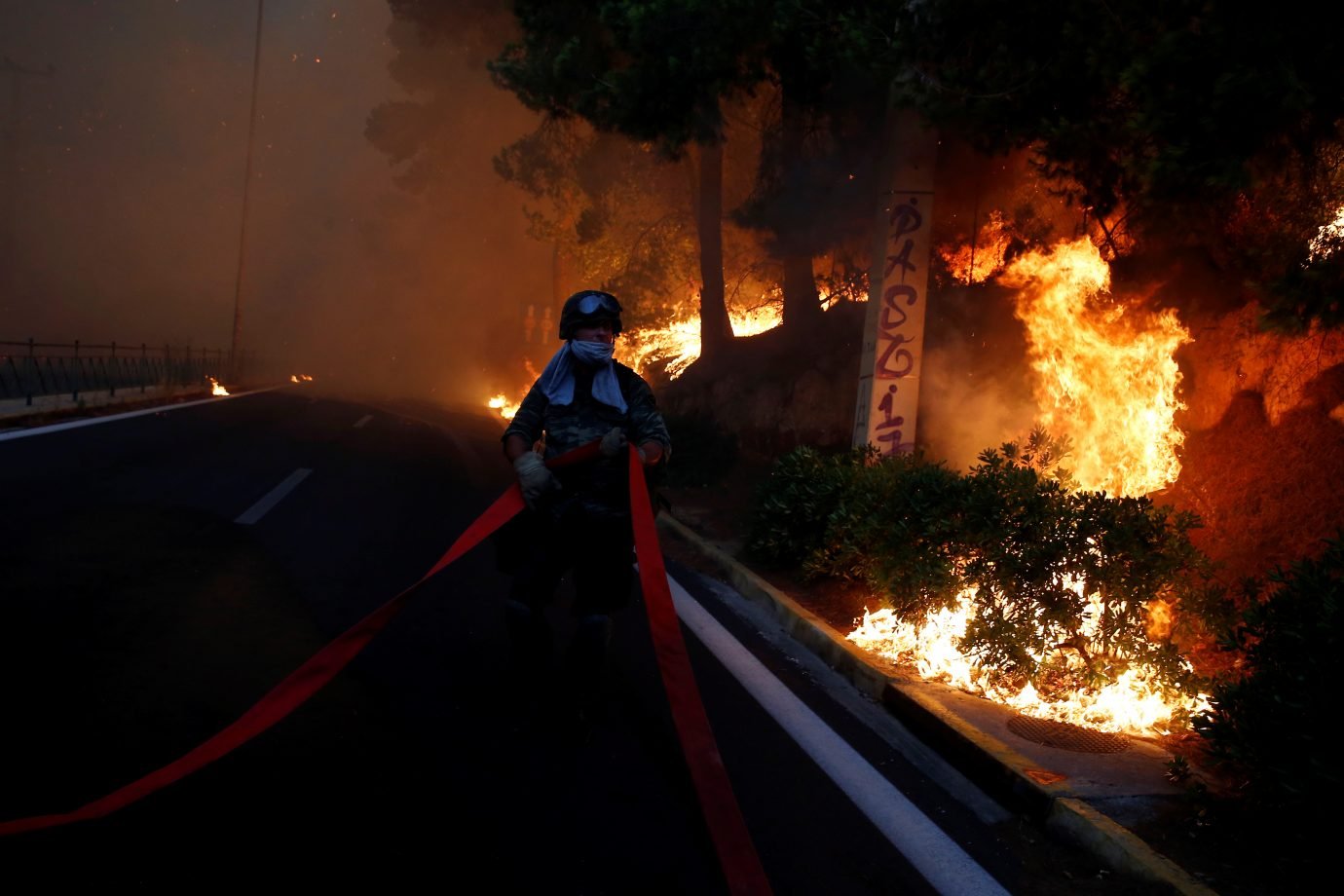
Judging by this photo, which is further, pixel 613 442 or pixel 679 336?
pixel 679 336

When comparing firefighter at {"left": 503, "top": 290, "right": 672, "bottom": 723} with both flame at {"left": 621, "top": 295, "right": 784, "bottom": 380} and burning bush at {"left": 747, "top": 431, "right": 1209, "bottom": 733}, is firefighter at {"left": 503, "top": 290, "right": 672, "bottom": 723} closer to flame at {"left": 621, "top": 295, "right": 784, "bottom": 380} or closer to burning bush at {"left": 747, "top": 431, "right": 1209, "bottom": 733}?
burning bush at {"left": 747, "top": 431, "right": 1209, "bottom": 733}

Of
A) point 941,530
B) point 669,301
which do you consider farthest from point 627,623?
point 669,301

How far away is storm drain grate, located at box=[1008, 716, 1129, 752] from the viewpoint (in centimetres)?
493

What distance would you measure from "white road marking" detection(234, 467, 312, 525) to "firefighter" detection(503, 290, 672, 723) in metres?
5.44

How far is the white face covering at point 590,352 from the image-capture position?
4.72 m

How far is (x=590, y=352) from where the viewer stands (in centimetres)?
471

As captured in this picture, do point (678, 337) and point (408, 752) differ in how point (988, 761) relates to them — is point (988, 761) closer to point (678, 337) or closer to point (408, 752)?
point (408, 752)

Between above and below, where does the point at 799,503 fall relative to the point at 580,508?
below

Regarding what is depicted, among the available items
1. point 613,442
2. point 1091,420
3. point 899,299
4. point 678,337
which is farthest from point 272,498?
point 678,337

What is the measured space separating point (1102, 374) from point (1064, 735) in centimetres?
453

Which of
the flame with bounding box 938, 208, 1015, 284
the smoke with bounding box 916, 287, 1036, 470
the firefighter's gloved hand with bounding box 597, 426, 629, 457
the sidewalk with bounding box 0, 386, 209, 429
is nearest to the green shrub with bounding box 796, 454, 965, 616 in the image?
the firefighter's gloved hand with bounding box 597, 426, 629, 457

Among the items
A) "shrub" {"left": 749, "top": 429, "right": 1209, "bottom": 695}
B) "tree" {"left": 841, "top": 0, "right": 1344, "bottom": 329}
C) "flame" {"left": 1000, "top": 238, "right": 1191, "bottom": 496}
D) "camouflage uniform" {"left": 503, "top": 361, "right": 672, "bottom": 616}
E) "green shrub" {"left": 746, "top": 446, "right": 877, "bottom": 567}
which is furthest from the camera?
"green shrub" {"left": 746, "top": 446, "right": 877, "bottom": 567}

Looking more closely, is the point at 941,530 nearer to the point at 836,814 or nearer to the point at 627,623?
the point at 627,623

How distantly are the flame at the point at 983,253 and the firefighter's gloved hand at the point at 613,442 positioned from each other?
772 cm
